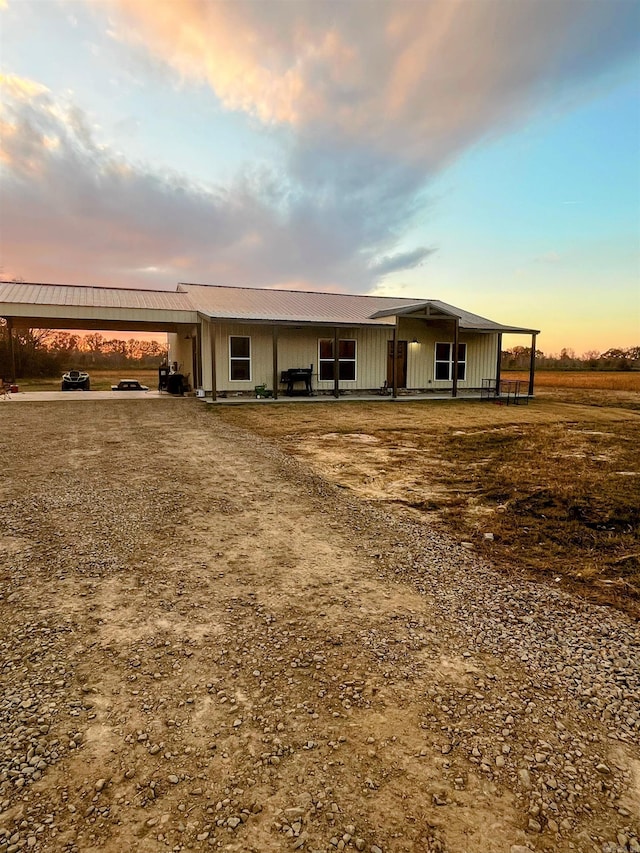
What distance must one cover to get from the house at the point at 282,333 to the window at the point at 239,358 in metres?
0.03

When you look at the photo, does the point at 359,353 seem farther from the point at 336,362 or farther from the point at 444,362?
the point at 444,362

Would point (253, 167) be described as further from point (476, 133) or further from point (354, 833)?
point (354, 833)

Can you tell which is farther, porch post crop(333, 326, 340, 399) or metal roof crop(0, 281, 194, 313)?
porch post crop(333, 326, 340, 399)

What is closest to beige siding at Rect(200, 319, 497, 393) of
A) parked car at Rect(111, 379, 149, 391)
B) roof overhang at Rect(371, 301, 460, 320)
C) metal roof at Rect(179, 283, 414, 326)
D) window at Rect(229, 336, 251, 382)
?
window at Rect(229, 336, 251, 382)

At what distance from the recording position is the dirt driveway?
129 cm

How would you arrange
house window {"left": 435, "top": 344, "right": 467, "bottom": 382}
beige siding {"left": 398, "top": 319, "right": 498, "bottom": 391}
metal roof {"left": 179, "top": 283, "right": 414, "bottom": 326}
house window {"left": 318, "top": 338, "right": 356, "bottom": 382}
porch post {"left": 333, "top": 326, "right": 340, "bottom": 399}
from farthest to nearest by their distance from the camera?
house window {"left": 435, "top": 344, "right": 467, "bottom": 382} < beige siding {"left": 398, "top": 319, "right": 498, "bottom": 391} < house window {"left": 318, "top": 338, "right": 356, "bottom": 382} < porch post {"left": 333, "top": 326, "right": 340, "bottom": 399} < metal roof {"left": 179, "top": 283, "right": 414, "bottom": 326}

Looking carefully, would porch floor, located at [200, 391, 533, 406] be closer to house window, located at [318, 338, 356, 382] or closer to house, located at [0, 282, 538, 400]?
house, located at [0, 282, 538, 400]

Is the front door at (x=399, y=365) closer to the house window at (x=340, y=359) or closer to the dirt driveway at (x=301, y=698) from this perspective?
the house window at (x=340, y=359)

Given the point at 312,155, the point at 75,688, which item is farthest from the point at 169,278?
the point at 75,688

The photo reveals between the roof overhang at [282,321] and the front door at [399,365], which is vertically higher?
the roof overhang at [282,321]

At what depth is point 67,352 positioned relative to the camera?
28.0 meters

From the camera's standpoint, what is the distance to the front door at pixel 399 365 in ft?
56.9

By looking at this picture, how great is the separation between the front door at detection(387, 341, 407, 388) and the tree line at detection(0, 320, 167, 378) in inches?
738

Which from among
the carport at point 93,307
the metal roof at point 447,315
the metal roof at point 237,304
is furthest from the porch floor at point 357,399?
the carport at point 93,307
